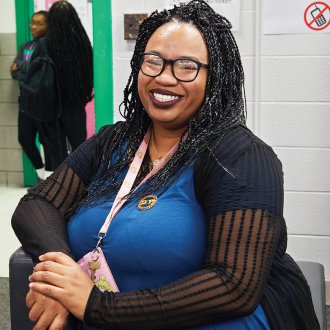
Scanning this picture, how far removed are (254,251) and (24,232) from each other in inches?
23.2

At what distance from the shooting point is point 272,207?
120 cm

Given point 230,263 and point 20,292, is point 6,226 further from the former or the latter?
point 230,263

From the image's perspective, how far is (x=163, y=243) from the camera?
123 centimetres

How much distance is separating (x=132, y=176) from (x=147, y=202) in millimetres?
121

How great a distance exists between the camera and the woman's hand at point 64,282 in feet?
3.95

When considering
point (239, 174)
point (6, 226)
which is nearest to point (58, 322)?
point (239, 174)

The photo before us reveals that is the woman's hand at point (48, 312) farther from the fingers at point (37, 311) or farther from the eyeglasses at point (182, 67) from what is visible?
the eyeglasses at point (182, 67)

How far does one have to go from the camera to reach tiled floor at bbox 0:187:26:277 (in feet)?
11.0

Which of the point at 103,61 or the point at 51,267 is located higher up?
the point at 103,61

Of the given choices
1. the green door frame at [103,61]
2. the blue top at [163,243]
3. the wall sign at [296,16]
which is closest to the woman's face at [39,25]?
the green door frame at [103,61]

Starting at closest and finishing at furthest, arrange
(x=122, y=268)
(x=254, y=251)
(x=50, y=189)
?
(x=254, y=251) < (x=122, y=268) < (x=50, y=189)

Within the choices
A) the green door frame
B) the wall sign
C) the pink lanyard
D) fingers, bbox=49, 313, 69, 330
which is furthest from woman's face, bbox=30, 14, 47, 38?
fingers, bbox=49, 313, 69, 330

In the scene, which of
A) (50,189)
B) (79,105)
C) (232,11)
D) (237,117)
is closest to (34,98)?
(79,105)

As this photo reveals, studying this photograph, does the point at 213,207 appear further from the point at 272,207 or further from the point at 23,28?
the point at 23,28
